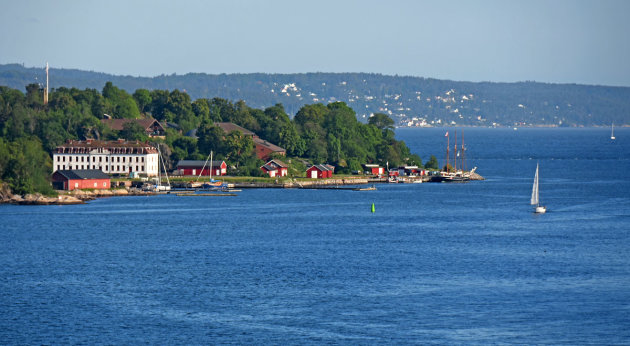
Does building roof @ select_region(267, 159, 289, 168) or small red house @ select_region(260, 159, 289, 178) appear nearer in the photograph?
small red house @ select_region(260, 159, 289, 178)

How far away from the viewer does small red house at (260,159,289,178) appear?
423 ft

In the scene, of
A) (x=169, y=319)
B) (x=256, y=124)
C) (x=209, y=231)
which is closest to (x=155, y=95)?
(x=256, y=124)

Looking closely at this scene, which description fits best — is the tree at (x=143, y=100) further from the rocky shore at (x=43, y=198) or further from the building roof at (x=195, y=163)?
the rocky shore at (x=43, y=198)

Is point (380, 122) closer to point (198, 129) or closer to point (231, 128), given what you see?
point (231, 128)

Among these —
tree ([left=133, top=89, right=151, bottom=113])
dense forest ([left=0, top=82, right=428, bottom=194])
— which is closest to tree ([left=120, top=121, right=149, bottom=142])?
dense forest ([left=0, top=82, right=428, bottom=194])

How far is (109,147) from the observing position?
412 ft

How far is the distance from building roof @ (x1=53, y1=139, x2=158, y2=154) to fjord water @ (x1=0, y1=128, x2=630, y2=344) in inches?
895

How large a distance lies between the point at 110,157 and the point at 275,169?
68.1 ft

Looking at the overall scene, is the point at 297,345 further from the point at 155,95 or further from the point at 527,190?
the point at 155,95

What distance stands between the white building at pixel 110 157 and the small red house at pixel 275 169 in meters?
14.2

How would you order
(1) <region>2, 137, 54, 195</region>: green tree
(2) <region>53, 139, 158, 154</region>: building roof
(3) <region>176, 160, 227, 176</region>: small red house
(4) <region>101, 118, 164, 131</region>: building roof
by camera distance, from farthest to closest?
(4) <region>101, 118, 164, 131</region>: building roof < (3) <region>176, 160, 227, 176</region>: small red house < (2) <region>53, 139, 158, 154</region>: building roof < (1) <region>2, 137, 54, 195</region>: green tree

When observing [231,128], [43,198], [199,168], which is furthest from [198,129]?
[43,198]

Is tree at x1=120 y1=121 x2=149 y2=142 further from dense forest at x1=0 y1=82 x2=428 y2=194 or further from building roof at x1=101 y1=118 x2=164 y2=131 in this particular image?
building roof at x1=101 y1=118 x2=164 y2=131

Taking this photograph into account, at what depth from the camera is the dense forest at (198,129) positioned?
437ft
